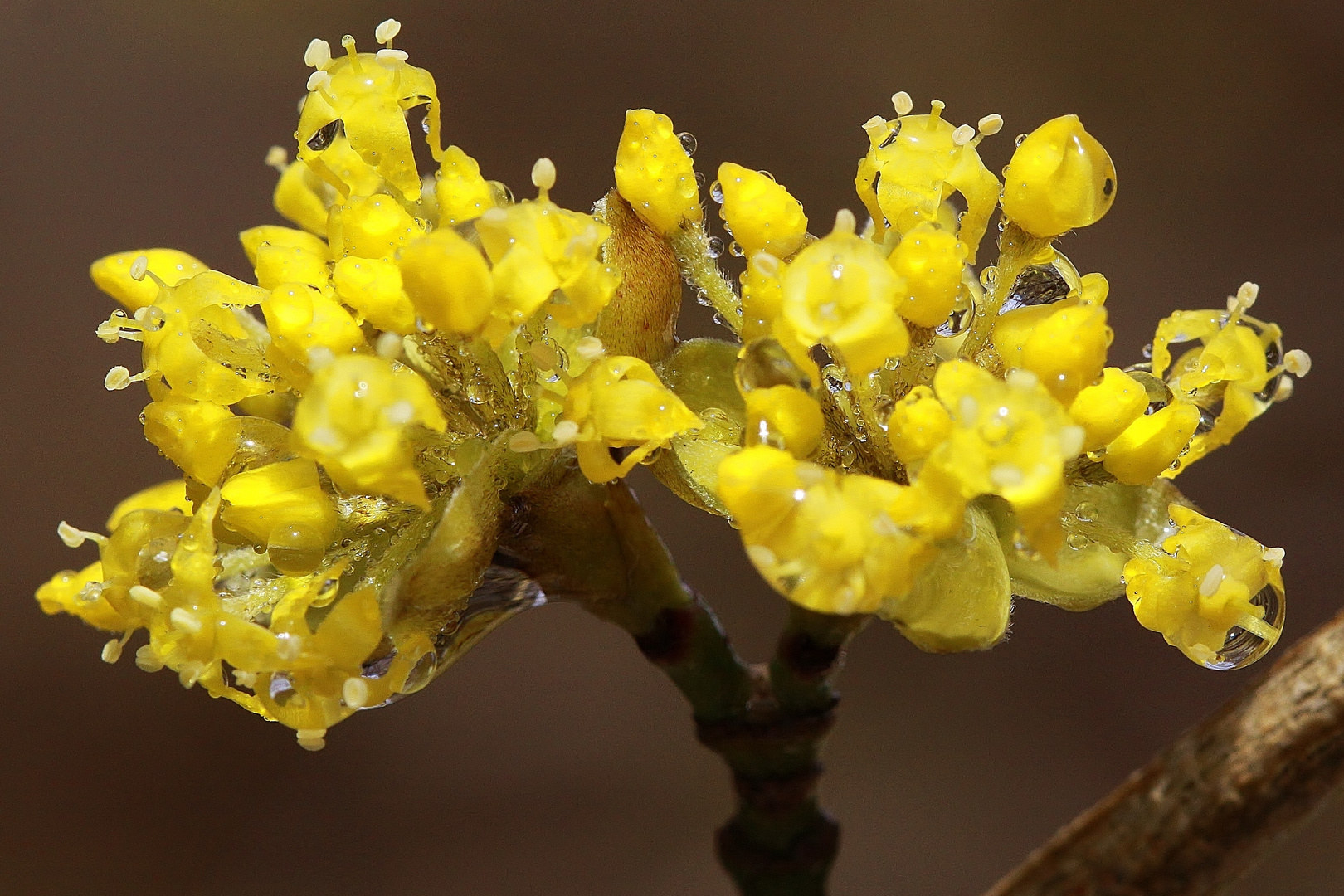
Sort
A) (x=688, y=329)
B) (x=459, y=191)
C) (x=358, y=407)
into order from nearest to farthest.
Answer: (x=358, y=407), (x=459, y=191), (x=688, y=329)

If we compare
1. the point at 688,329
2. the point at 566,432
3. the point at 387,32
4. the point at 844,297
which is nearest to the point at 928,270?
the point at 844,297

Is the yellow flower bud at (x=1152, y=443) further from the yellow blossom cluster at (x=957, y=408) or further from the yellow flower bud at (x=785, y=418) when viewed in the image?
the yellow flower bud at (x=785, y=418)

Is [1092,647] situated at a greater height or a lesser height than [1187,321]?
lesser

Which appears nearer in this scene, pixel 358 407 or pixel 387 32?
pixel 358 407

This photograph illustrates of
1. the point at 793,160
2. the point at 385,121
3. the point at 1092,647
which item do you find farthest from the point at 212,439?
the point at 1092,647

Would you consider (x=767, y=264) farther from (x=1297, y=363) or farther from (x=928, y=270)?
(x=1297, y=363)

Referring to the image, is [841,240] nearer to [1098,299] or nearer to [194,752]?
[1098,299]
